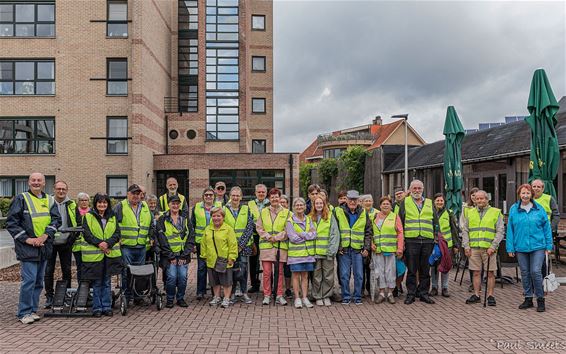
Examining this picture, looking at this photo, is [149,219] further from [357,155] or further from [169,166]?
[357,155]

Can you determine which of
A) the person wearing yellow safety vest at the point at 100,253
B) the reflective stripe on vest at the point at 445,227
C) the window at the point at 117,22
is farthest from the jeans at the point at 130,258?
the window at the point at 117,22

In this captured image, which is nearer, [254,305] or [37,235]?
[37,235]

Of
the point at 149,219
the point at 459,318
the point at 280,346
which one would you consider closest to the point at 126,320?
the point at 149,219

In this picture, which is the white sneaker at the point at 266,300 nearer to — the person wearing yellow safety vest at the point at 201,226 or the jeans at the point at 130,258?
the person wearing yellow safety vest at the point at 201,226

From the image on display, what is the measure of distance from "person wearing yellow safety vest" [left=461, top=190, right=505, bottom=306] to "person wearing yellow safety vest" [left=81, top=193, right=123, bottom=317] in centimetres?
575

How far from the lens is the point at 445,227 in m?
9.30

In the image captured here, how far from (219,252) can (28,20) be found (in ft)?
77.2

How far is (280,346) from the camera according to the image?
6.16 m

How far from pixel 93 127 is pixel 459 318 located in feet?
75.4

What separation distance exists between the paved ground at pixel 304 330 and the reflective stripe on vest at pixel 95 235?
93 centimetres

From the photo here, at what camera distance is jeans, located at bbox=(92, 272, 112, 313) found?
786 centimetres

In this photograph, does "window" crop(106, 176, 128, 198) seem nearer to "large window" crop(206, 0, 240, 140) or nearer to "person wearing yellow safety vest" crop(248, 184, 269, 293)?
"large window" crop(206, 0, 240, 140)

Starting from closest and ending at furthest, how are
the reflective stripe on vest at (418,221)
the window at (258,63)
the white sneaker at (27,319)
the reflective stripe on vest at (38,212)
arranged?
the white sneaker at (27,319) → the reflective stripe on vest at (38,212) → the reflective stripe on vest at (418,221) → the window at (258,63)

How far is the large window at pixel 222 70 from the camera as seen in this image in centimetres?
3322
